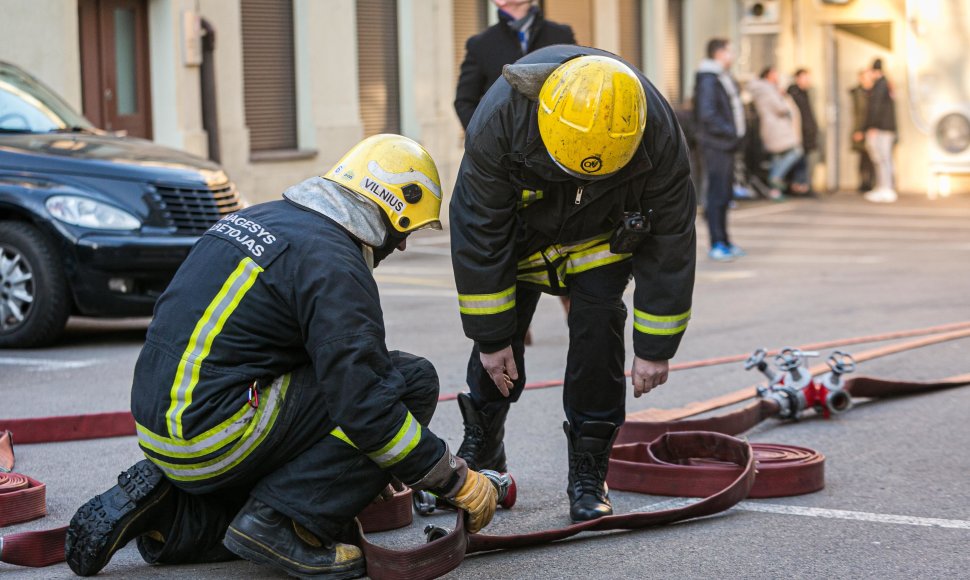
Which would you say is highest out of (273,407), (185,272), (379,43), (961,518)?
(379,43)

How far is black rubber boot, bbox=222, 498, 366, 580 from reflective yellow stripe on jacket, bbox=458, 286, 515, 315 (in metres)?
0.88

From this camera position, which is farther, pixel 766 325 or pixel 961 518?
pixel 766 325

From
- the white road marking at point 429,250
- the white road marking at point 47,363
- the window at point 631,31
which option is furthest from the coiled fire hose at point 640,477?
the window at point 631,31

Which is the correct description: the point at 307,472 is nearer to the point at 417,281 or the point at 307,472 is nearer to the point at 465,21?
the point at 417,281

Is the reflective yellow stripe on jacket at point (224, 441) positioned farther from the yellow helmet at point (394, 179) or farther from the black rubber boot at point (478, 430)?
the black rubber boot at point (478, 430)

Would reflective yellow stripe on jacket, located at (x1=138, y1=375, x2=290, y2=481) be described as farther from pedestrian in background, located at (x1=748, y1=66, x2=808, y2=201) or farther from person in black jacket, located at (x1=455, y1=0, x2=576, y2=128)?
pedestrian in background, located at (x1=748, y1=66, x2=808, y2=201)

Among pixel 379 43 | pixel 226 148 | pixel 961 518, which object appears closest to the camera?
pixel 961 518

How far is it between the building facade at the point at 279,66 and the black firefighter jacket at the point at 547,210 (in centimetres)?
1007

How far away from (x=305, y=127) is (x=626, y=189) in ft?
43.2

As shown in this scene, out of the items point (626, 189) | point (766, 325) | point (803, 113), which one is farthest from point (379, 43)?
point (626, 189)

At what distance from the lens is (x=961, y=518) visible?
496cm

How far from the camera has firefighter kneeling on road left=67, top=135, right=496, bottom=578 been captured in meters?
4.05

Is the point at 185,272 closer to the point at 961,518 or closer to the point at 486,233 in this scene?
the point at 486,233

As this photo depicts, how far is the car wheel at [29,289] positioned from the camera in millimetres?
9016
